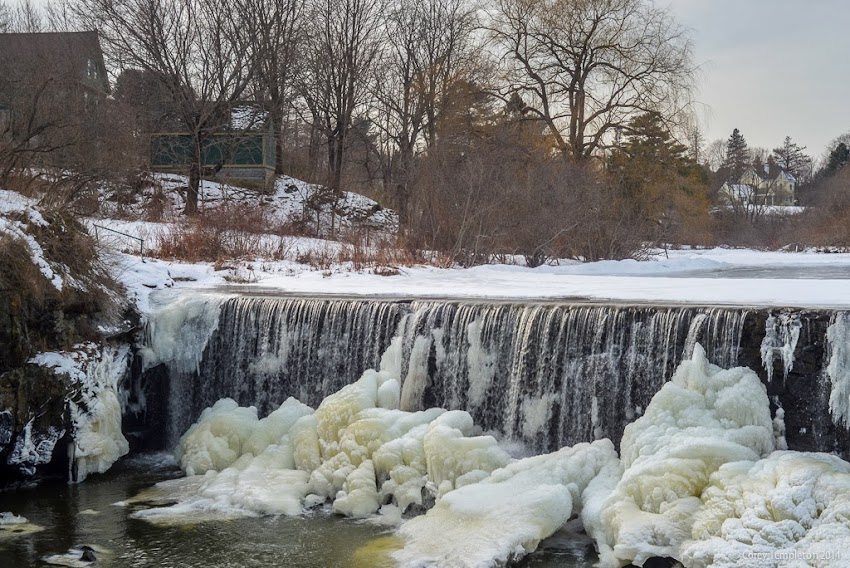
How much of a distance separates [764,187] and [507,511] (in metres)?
68.9

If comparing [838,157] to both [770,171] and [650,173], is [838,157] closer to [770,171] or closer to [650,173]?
[770,171]

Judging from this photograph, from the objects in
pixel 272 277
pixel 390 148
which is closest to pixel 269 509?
pixel 272 277

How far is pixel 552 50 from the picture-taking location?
25.8m

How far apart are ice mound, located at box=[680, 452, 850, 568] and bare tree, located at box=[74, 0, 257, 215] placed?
19862mm

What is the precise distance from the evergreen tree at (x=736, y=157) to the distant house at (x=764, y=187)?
62 centimetres

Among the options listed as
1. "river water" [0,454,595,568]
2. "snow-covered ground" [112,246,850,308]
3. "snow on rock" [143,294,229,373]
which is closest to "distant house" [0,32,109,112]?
"snow-covered ground" [112,246,850,308]

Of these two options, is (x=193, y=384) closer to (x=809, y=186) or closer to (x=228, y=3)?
(x=228, y=3)

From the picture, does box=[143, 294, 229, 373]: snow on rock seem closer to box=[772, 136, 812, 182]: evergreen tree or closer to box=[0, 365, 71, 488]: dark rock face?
box=[0, 365, 71, 488]: dark rock face

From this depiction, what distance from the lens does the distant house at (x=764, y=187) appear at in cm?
5981

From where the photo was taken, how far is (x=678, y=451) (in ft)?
23.9

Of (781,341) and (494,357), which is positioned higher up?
(781,341)

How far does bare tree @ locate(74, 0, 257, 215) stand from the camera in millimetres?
25172

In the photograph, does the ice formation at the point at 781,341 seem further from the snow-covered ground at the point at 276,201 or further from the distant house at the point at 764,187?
the distant house at the point at 764,187

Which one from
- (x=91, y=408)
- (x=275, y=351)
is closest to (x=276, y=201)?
(x=275, y=351)
